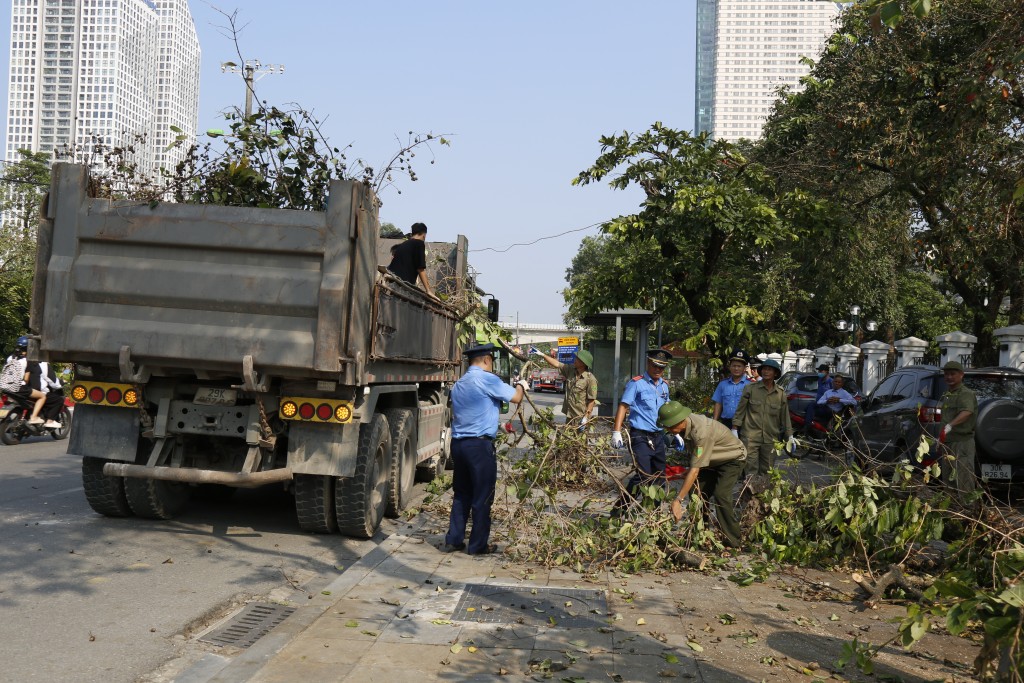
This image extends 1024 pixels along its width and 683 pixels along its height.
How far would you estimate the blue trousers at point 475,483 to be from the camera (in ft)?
27.3

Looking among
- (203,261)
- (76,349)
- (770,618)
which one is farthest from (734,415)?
(76,349)

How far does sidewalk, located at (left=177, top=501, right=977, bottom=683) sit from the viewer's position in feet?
17.1

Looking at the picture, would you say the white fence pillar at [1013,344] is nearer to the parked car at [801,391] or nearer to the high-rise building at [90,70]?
the parked car at [801,391]

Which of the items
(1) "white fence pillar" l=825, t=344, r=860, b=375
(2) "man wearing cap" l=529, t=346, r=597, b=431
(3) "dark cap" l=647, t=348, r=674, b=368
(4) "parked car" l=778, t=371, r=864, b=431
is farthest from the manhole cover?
(1) "white fence pillar" l=825, t=344, r=860, b=375

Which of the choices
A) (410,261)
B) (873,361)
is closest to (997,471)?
(410,261)

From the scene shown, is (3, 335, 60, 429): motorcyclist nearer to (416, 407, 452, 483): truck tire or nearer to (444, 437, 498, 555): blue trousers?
(416, 407, 452, 483): truck tire

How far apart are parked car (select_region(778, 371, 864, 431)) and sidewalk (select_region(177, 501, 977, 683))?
14.7 m

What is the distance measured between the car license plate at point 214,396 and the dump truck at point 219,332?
0.01 meters

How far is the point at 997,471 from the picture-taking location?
12008mm

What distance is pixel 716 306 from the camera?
16969 millimetres

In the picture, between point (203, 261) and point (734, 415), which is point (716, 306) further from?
point (203, 261)

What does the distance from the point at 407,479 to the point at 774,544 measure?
3766 mm

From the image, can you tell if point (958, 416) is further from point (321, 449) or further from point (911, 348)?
point (911, 348)

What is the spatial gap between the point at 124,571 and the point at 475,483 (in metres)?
2.72
